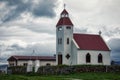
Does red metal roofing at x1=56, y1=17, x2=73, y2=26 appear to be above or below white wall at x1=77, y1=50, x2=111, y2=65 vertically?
above

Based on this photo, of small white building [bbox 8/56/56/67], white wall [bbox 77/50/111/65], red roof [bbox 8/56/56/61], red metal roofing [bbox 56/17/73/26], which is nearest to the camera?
white wall [bbox 77/50/111/65]

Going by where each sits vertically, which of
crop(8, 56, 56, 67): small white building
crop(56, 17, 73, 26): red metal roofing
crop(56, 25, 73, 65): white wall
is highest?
crop(56, 17, 73, 26): red metal roofing

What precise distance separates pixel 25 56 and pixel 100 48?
1930 centimetres

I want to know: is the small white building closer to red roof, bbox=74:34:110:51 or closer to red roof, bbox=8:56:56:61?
red roof, bbox=8:56:56:61

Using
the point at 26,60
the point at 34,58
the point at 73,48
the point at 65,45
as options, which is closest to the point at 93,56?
the point at 73,48

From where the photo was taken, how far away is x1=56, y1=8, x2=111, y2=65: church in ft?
213

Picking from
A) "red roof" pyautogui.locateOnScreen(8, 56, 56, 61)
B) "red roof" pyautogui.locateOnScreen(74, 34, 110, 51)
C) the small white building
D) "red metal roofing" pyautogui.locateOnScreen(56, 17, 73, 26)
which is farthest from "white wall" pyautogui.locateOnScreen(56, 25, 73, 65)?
"red roof" pyautogui.locateOnScreen(8, 56, 56, 61)

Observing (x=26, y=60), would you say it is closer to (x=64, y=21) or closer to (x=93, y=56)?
(x=64, y=21)

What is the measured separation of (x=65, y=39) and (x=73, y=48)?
7.90 ft

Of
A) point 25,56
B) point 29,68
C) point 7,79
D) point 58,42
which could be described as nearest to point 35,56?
point 25,56

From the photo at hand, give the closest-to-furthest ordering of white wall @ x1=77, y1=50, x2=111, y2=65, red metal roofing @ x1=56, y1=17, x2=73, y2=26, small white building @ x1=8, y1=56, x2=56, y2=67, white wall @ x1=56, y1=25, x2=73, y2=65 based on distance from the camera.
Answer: white wall @ x1=77, y1=50, x2=111, y2=65 < white wall @ x1=56, y1=25, x2=73, y2=65 < red metal roofing @ x1=56, y1=17, x2=73, y2=26 < small white building @ x1=8, y1=56, x2=56, y2=67

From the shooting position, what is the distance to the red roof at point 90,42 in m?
65.9

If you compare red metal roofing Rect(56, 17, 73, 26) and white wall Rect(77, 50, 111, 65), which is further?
red metal roofing Rect(56, 17, 73, 26)

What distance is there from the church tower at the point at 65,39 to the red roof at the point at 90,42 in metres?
1.91
